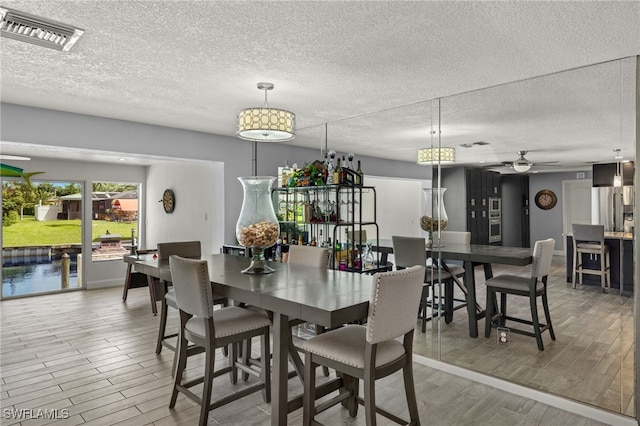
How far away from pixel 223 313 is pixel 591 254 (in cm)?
255

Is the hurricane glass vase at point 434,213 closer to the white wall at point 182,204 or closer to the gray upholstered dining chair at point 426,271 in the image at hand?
the gray upholstered dining chair at point 426,271

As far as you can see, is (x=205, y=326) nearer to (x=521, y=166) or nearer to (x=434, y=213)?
(x=434, y=213)

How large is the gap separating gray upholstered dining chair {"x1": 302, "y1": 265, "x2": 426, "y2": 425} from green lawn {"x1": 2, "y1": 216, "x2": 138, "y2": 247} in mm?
6253

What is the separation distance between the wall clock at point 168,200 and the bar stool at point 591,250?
6273mm

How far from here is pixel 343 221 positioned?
3980 mm

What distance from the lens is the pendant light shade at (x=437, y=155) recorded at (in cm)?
339

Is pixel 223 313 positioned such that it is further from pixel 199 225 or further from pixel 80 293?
pixel 80 293

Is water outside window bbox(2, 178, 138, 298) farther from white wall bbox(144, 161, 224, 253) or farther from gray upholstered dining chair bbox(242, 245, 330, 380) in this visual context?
gray upholstered dining chair bbox(242, 245, 330, 380)

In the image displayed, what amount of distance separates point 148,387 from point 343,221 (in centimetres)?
224

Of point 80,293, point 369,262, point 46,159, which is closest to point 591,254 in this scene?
point 369,262

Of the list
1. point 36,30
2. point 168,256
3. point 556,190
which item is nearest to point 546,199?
point 556,190

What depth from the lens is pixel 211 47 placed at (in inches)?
93.0

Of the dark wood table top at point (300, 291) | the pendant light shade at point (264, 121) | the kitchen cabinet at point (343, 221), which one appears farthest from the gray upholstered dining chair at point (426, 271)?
the pendant light shade at point (264, 121)

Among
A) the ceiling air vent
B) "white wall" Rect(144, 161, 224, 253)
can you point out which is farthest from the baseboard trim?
"white wall" Rect(144, 161, 224, 253)
